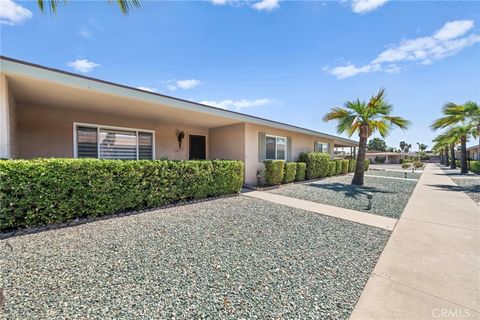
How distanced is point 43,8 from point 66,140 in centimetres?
570

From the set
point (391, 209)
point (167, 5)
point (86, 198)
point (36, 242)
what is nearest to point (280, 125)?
point (391, 209)

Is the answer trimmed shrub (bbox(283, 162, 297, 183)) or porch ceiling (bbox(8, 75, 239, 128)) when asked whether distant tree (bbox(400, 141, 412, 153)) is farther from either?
porch ceiling (bbox(8, 75, 239, 128))

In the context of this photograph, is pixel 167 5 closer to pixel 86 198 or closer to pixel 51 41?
pixel 51 41

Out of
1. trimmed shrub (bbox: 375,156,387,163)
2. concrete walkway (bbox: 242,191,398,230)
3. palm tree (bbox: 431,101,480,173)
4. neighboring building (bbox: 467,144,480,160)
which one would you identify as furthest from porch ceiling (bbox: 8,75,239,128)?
trimmed shrub (bbox: 375,156,387,163)

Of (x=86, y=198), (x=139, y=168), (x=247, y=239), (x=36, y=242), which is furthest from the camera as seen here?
(x=139, y=168)

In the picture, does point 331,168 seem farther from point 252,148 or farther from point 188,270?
point 188,270

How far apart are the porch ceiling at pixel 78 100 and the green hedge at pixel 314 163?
316 inches

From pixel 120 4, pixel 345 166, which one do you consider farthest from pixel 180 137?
pixel 345 166

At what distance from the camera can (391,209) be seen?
6281mm

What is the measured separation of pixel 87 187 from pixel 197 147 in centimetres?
705

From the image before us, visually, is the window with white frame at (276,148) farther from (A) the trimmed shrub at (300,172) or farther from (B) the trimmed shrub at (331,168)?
(B) the trimmed shrub at (331,168)

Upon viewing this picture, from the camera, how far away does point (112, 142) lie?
8.38 m

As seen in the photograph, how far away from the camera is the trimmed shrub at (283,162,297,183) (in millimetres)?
10695

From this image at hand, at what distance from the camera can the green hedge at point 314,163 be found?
12.7 meters
